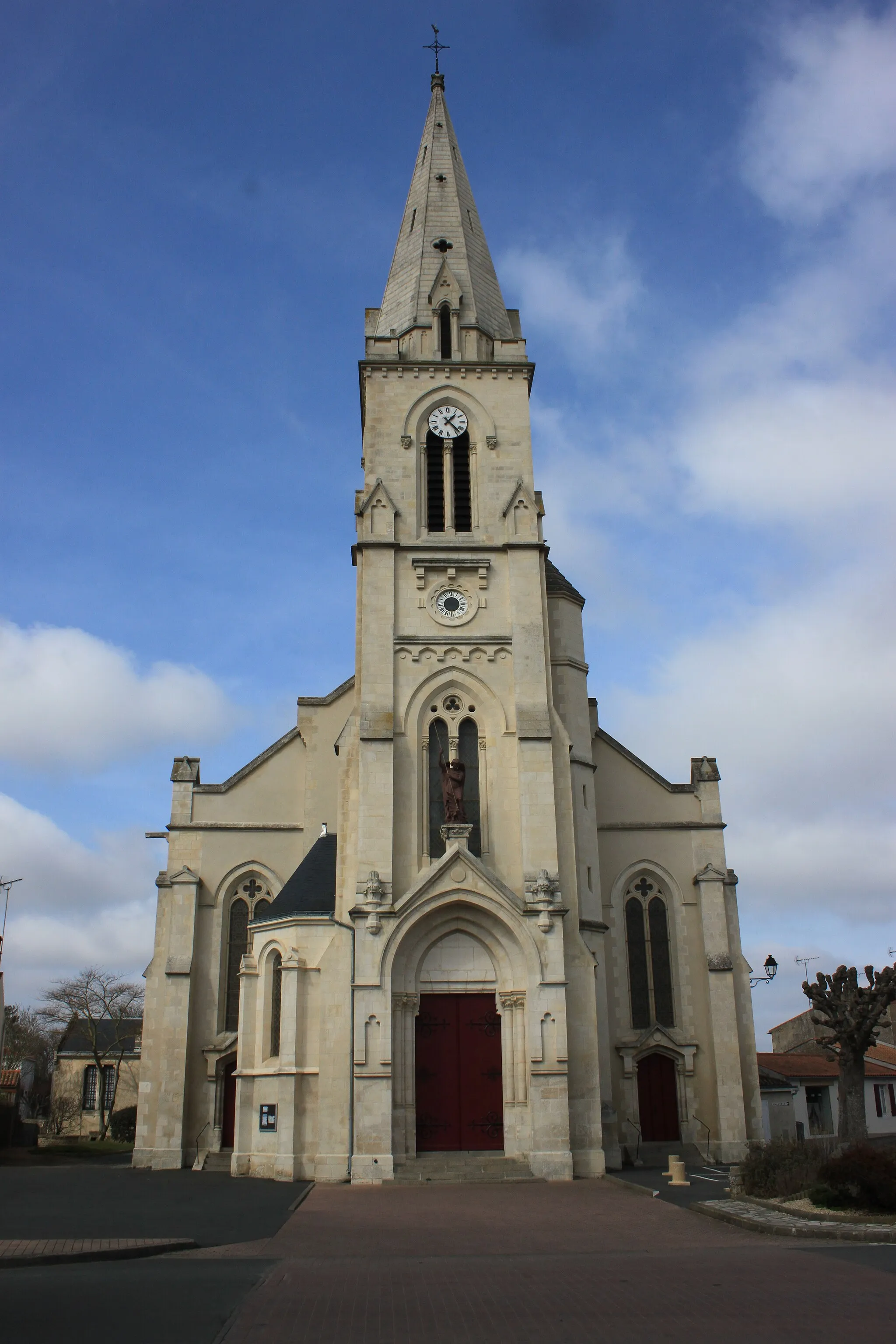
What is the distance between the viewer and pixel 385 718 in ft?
91.9

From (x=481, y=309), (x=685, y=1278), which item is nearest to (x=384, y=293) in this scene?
(x=481, y=309)

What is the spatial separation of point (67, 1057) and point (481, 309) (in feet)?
169

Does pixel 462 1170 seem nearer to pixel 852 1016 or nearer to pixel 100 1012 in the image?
pixel 852 1016

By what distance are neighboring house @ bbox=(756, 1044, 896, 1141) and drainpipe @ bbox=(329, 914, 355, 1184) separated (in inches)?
736

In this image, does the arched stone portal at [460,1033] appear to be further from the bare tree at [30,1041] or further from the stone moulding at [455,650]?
the bare tree at [30,1041]

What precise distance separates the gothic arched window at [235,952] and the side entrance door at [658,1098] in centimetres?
1156

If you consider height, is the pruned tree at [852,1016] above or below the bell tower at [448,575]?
below

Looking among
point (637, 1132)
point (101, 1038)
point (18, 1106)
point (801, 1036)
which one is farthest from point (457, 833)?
point (101, 1038)

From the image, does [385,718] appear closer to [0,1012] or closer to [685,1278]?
[685,1278]

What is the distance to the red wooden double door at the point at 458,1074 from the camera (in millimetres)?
25234

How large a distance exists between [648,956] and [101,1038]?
54.3 metres

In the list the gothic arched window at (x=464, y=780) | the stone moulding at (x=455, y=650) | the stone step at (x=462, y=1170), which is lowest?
the stone step at (x=462, y=1170)

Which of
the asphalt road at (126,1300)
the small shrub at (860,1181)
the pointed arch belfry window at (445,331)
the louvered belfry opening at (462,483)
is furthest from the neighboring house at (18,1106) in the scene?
the small shrub at (860,1181)

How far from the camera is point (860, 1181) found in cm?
1535
